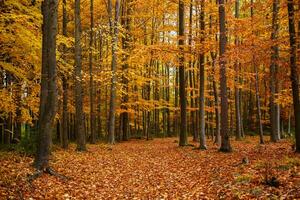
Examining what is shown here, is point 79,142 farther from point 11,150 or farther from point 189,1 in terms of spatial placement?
point 189,1

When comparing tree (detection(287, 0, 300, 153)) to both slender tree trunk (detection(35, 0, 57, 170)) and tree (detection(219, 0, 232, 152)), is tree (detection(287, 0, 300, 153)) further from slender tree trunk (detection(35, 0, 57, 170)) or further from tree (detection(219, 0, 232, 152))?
slender tree trunk (detection(35, 0, 57, 170))

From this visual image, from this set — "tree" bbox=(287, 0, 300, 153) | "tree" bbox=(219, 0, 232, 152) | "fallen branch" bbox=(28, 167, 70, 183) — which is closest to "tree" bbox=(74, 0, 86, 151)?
"tree" bbox=(219, 0, 232, 152)

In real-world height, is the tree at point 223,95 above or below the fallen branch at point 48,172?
above

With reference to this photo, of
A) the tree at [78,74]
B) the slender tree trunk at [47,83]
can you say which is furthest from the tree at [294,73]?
the tree at [78,74]

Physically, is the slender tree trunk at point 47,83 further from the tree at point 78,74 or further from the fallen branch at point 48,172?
the tree at point 78,74

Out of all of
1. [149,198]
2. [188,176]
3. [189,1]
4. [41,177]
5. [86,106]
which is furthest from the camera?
[86,106]

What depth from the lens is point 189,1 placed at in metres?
20.8

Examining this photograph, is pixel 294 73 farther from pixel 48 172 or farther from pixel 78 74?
pixel 78 74

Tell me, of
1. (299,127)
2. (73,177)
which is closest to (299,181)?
(299,127)

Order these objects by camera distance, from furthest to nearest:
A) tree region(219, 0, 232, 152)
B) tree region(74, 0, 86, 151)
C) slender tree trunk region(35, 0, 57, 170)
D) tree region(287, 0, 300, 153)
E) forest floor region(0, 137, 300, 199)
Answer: tree region(74, 0, 86, 151), tree region(219, 0, 232, 152), tree region(287, 0, 300, 153), slender tree trunk region(35, 0, 57, 170), forest floor region(0, 137, 300, 199)

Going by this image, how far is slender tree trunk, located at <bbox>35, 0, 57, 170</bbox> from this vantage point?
10.4 m

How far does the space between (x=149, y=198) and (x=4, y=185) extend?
3617mm

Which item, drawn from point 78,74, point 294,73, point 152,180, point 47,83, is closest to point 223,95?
point 294,73

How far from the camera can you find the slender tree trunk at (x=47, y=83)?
10.4 meters
